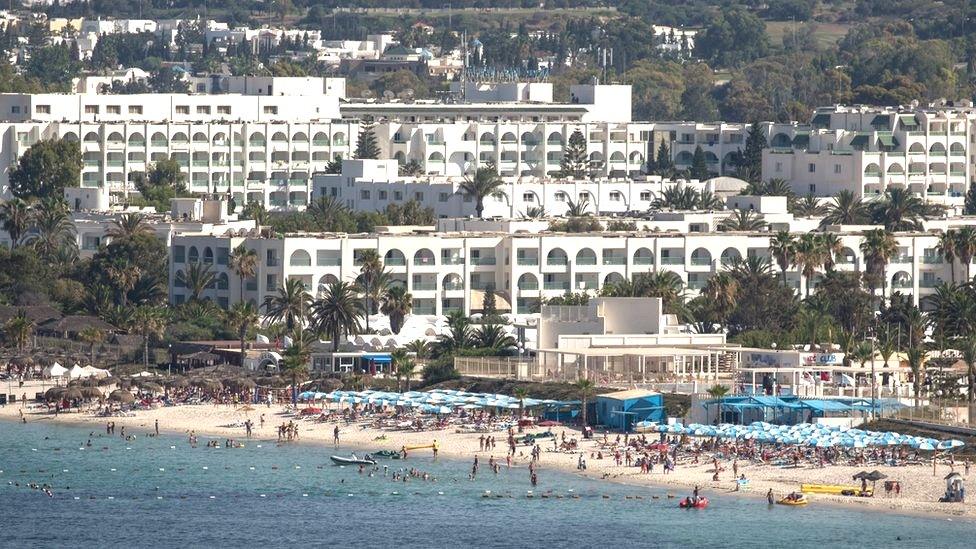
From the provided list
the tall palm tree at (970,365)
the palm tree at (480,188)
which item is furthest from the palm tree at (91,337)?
the palm tree at (480,188)

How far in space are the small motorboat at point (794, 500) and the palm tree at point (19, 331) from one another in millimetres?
53376

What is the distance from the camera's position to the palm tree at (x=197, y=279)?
148 metres

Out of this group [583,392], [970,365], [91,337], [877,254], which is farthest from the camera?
[877,254]

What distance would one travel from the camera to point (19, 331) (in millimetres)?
140000

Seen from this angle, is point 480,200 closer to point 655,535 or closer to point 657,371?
point 657,371

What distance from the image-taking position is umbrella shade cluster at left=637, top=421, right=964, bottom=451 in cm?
10575

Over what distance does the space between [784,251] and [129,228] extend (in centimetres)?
3814

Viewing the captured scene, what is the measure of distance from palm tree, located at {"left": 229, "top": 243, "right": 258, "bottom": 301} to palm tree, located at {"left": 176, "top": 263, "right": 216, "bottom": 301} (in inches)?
103

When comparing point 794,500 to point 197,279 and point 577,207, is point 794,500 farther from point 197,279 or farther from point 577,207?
point 577,207

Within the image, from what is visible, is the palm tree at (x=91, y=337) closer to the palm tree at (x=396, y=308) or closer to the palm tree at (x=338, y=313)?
the palm tree at (x=338, y=313)

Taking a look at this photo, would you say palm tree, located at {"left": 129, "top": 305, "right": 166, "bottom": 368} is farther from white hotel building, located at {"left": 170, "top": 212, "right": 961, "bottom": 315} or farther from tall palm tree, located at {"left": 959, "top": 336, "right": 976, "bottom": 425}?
tall palm tree, located at {"left": 959, "top": 336, "right": 976, "bottom": 425}

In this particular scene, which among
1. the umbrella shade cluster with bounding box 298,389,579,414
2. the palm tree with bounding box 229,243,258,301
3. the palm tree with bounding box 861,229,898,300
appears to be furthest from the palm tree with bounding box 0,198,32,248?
the palm tree with bounding box 861,229,898,300

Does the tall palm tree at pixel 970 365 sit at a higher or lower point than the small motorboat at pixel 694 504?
higher

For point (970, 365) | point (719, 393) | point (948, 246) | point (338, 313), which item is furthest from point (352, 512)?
point (948, 246)
